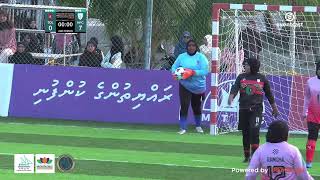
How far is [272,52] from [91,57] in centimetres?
426

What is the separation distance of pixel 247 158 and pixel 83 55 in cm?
784

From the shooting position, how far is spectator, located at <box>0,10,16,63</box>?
21719mm

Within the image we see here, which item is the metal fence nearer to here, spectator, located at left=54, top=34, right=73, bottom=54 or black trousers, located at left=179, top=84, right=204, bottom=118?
spectator, located at left=54, top=34, right=73, bottom=54

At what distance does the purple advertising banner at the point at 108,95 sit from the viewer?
768 inches

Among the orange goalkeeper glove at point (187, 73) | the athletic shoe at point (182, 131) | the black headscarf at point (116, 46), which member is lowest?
the athletic shoe at point (182, 131)

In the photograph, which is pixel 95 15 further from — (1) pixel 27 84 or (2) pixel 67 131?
(2) pixel 67 131

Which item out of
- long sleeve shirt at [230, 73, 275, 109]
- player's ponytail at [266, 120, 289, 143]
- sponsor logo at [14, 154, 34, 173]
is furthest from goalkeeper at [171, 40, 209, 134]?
player's ponytail at [266, 120, 289, 143]

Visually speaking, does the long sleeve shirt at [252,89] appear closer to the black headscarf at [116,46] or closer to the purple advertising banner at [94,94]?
the purple advertising banner at [94,94]

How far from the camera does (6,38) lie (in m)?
22.1

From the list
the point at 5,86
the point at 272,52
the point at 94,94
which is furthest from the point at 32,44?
the point at 272,52

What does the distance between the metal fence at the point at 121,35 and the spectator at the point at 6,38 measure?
0.02 m

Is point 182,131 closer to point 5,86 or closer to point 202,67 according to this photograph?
point 202,67

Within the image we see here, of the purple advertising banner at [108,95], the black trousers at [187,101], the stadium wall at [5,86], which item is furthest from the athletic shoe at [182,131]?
the stadium wall at [5,86]

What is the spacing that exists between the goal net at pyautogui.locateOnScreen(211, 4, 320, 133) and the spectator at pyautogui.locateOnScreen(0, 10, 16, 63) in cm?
521
